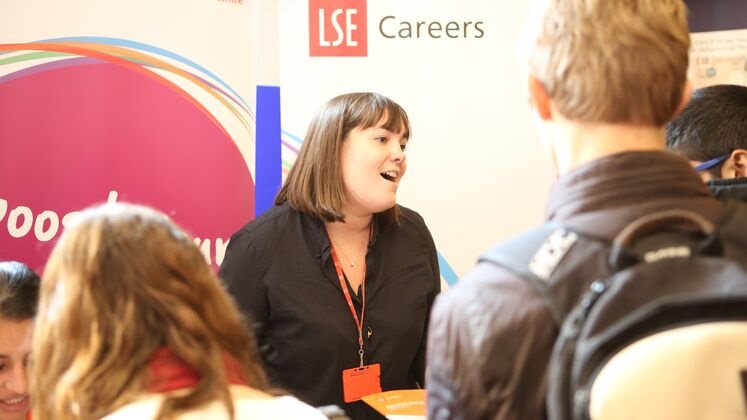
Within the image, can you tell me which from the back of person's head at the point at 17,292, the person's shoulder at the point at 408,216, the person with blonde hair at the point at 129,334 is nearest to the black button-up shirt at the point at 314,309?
the person's shoulder at the point at 408,216

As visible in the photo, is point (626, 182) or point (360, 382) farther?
point (360, 382)

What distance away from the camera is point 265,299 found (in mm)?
2588

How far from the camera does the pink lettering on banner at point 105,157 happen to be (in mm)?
3039

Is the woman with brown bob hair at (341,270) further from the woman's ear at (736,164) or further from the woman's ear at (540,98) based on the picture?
the woman's ear at (540,98)

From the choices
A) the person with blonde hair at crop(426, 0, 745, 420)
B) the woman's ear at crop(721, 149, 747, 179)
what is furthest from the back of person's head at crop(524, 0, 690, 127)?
the woman's ear at crop(721, 149, 747, 179)

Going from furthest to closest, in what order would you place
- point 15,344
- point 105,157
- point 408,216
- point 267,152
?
point 267,152, point 105,157, point 408,216, point 15,344

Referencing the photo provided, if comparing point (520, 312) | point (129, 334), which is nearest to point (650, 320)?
point (520, 312)

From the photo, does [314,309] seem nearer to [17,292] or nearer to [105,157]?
[17,292]

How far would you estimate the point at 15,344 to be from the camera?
82.3 inches

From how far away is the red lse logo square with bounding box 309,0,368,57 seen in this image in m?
3.35

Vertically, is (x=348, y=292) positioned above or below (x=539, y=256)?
below

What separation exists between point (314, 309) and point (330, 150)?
50 centimetres

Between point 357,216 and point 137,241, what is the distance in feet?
5.08

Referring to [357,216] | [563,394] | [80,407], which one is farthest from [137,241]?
[357,216]
